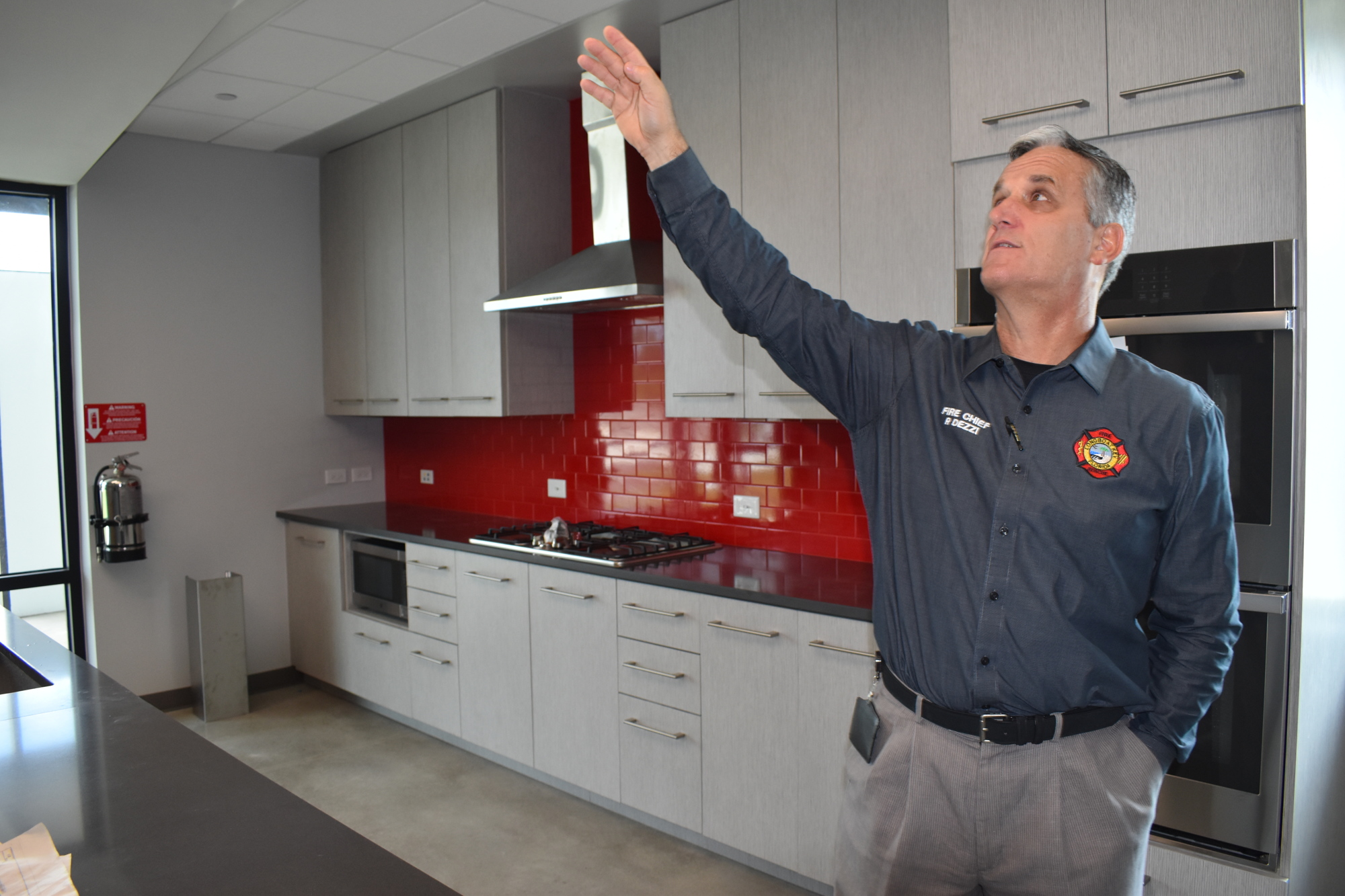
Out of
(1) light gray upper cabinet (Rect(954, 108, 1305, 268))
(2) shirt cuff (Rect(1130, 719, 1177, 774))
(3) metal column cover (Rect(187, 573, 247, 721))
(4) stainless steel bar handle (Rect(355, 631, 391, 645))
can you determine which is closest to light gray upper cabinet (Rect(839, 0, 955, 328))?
(1) light gray upper cabinet (Rect(954, 108, 1305, 268))

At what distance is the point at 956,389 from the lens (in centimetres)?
155

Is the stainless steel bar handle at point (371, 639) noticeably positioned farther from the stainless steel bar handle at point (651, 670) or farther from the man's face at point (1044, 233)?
the man's face at point (1044, 233)

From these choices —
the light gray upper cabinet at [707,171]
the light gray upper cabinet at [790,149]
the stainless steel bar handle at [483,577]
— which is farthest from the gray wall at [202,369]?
the light gray upper cabinet at [790,149]

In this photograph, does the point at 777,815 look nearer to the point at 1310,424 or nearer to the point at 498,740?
the point at 498,740

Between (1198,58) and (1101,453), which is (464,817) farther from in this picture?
(1198,58)

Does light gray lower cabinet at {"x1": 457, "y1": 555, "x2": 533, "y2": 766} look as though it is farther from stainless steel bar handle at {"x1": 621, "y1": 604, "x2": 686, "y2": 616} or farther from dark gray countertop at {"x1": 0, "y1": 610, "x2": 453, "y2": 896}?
dark gray countertop at {"x1": 0, "y1": 610, "x2": 453, "y2": 896}

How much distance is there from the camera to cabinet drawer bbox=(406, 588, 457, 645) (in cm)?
391

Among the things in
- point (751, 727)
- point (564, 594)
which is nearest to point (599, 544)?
point (564, 594)

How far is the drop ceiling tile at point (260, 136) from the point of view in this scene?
14.4ft

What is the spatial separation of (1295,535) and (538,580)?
237 centimetres

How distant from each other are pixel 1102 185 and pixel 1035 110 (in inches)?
27.1

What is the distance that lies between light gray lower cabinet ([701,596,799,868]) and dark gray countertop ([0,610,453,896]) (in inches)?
62.2

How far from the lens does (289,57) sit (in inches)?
137

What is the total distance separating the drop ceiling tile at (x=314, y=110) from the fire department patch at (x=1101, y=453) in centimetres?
350
